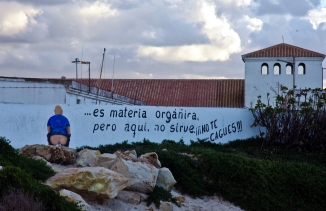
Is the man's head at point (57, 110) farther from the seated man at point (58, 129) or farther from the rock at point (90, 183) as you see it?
the rock at point (90, 183)

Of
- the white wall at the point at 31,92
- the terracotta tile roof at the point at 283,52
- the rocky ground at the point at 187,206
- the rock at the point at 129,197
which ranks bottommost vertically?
the rocky ground at the point at 187,206

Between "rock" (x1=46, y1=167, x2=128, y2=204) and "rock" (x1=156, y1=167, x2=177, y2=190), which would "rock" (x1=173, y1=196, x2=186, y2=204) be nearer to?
"rock" (x1=156, y1=167, x2=177, y2=190)

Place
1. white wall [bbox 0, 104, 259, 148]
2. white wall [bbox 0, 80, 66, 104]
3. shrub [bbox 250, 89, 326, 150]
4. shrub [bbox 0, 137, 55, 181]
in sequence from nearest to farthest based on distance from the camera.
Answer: shrub [bbox 0, 137, 55, 181] → shrub [bbox 250, 89, 326, 150] → white wall [bbox 0, 104, 259, 148] → white wall [bbox 0, 80, 66, 104]

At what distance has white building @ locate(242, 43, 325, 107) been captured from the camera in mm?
47281

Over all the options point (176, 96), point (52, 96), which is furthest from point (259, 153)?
point (176, 96)

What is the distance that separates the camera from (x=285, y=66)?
4781cm

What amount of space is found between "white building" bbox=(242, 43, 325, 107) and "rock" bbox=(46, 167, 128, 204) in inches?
1485

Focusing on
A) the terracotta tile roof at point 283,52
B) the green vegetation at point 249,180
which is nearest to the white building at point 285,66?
the terracotta tile roof at point 283,52

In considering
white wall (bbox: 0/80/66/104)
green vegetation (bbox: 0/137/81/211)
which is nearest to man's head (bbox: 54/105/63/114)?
white wall (bbox: 0/80/66/104)

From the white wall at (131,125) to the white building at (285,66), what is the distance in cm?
2605

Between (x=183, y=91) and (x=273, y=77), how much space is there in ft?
27.0

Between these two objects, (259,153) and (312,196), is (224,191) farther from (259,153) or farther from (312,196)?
(259,153)

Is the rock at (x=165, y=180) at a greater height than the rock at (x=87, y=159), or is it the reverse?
the rock at (x=87, y=159)

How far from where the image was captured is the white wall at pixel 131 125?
2155cm
